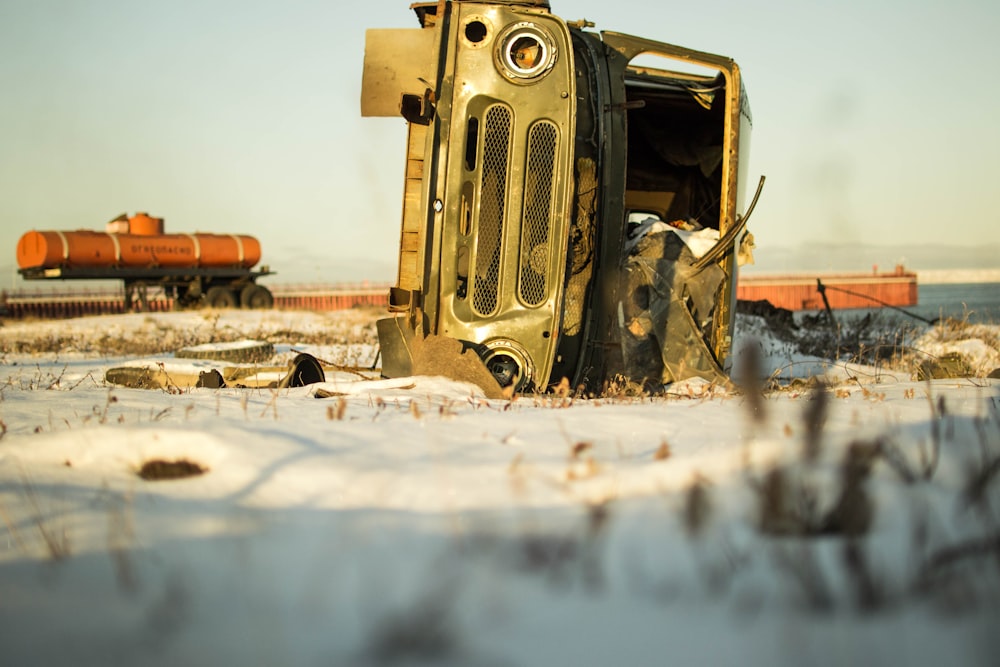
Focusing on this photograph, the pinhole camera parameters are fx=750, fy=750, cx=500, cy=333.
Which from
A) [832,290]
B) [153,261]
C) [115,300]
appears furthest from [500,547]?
[832,290]

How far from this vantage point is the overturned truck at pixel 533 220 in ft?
17.6

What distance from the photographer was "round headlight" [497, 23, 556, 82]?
536 cm

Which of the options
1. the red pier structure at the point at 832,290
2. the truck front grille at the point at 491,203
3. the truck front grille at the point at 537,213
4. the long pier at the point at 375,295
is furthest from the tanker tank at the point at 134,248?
the red pier structure at the point at 832,290

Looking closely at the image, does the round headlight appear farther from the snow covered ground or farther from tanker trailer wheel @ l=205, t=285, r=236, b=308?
tanker trailer wheel @ l=205, t=285, r=236, b=308

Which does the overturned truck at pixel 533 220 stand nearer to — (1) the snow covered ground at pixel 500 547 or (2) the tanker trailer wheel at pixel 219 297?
(1) the snow covered ground at pixel 500 547

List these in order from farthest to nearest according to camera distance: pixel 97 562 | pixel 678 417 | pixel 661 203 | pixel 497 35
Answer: pixel 661 203 < pixel 497 35 < pixel 678 417 < pixel 97 562

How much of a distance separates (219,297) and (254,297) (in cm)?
128

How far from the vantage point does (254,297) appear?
26.9 meters

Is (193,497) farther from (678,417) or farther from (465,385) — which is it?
(465,385)

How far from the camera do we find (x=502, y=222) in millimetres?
5441

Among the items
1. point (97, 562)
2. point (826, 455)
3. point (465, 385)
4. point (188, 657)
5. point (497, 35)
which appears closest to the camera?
point (188, 657)

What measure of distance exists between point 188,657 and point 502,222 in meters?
4.29

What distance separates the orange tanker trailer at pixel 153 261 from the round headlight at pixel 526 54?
2222 centimetres

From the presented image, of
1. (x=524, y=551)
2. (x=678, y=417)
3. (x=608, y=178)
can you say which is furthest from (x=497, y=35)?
(x=524, y=551)
